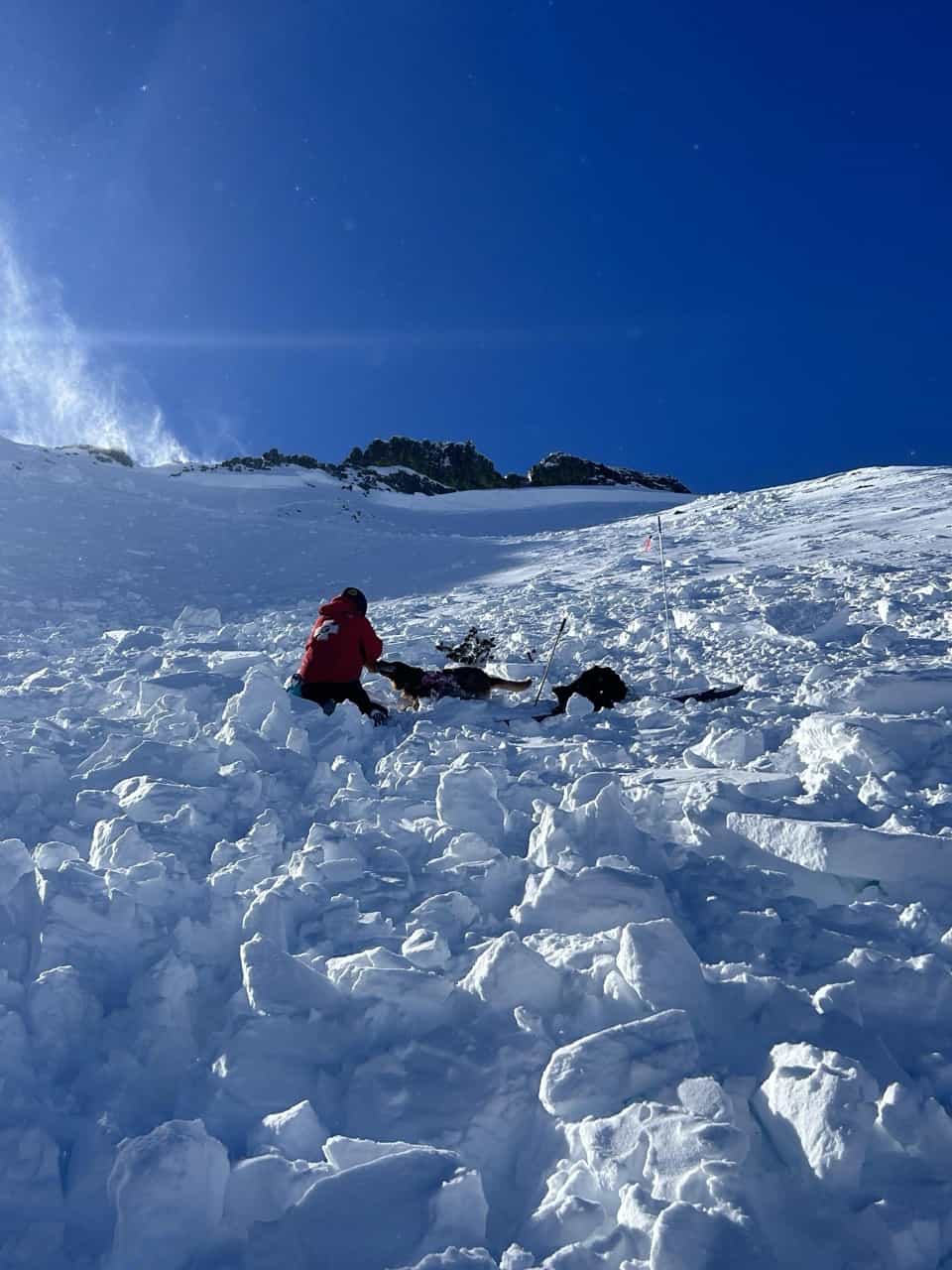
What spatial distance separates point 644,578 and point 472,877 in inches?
381

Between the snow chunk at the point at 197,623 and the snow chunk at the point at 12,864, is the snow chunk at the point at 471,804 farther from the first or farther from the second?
the snow chunk at the point at 197,623

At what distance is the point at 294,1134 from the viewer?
193cm

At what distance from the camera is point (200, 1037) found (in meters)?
2.32

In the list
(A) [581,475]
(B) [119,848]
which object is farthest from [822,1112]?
(A) [581,475]

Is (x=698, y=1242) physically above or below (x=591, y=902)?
below

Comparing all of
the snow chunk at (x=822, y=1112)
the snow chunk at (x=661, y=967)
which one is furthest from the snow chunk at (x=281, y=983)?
the snow chunk at (x=822, y=1112)

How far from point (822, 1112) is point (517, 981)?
856mm

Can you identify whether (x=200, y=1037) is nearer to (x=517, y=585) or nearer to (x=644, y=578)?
(x=644, y=578)

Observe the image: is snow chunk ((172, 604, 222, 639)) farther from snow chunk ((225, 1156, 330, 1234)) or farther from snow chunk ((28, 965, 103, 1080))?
snow chunk ((225, 1156, 330, 1234))

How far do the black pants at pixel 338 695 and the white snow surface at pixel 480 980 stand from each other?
325 millimetres

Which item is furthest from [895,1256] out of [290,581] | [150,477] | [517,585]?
[150,477]

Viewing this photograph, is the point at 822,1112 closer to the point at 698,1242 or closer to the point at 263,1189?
the point at 698,1242

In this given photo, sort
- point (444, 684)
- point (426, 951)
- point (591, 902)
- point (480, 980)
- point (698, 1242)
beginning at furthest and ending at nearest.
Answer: point (444, 684)
point (591, 902)
point (426, 951)
point (480, 980)
point (698, 1242)

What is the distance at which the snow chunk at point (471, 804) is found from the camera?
11.9 ft
